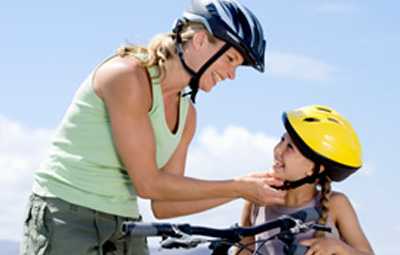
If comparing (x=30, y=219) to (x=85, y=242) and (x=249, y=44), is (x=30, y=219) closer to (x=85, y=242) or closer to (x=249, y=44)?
(x=85, y=242)

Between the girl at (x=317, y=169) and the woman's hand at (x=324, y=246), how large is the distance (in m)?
0.24

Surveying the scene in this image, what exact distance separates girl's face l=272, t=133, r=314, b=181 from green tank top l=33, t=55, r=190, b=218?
0.93m

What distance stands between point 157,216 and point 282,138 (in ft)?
3.16

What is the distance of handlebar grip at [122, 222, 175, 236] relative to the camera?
448 cm

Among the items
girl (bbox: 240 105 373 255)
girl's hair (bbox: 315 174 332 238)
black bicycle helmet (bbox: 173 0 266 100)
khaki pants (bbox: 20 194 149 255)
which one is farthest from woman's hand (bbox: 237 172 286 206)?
khaki pants (bbox: 20 194 149 255)

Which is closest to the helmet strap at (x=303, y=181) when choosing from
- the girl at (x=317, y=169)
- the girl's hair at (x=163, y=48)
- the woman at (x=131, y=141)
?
the girl at (x=317, y=169)

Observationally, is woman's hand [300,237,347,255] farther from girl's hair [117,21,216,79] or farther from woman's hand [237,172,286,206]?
girl's hair [117,21,216,79]

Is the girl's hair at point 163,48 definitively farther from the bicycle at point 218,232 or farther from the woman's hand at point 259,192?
the bicycle at point 218,232

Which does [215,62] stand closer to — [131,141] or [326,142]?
[131,141]

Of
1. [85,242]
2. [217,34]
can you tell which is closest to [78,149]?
[85,242]

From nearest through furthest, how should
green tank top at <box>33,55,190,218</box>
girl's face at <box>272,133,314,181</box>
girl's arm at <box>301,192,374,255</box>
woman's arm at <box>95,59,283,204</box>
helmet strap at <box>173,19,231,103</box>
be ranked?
woman's arm at <box>95,59,283,204</box>
green tank top at <box>33,55,190,218</box>
helmet strap at <box>173,19,231,103</box>
girl's arm at <box>301,192,374,255</box>
girl's face at <box>272,133,314,181</box>

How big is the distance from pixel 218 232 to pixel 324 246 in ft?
4.05

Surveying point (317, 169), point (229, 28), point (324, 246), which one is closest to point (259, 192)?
point (324, 246)

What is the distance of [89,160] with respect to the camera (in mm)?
5445
